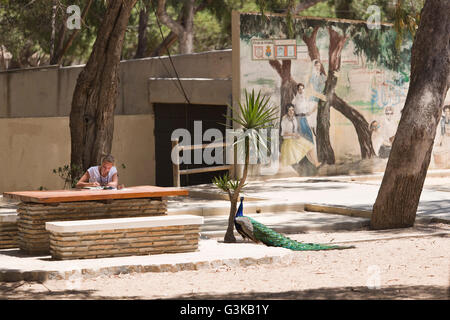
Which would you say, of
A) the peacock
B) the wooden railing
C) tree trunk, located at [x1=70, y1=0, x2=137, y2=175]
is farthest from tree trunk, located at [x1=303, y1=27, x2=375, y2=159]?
the peacock

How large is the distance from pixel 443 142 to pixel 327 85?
4.28 metres

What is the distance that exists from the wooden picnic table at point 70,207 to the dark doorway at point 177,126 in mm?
9847

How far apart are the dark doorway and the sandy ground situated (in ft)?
33.5

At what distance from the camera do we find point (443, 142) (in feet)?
79.0

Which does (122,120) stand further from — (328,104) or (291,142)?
(328,104)

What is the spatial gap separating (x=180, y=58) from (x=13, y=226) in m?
12.5

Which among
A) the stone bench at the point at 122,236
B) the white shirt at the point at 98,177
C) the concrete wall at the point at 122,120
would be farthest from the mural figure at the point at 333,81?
the stone bench at the point at 122,236

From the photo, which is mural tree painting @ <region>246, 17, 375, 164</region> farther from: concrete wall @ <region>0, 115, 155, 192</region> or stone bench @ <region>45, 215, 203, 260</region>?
stone bench @ <region>45, 215, 203, 260</region>

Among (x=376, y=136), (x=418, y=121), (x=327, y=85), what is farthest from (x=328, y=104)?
(x=418, y=121)

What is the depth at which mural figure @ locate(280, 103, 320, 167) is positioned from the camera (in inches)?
826
